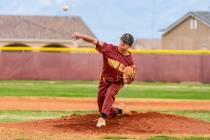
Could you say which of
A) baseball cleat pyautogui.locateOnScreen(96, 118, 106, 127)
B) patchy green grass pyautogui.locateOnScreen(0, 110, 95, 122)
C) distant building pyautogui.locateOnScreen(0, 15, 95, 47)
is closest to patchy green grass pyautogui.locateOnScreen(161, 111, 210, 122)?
patchy green grass pyautogui.locateOnScreen(0, 110, 95, 122)

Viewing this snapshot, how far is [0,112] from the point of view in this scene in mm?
17422

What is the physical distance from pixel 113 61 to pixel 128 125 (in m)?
1.23

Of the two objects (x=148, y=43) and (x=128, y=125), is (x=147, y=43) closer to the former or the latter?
(x=148, y=43)

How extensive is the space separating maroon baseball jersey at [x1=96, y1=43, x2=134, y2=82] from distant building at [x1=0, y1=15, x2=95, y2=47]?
50702 millimetres

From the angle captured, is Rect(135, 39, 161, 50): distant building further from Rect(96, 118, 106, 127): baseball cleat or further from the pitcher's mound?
Rect(96, 118, 106, 127): baseball cleat

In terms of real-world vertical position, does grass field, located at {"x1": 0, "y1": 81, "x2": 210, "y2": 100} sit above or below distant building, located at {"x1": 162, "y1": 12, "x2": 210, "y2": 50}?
below

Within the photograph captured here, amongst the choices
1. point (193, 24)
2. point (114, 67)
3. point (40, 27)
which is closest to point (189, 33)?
point (193, 24)

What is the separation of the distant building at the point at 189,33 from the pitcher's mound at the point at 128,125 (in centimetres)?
5467

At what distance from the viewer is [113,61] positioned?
12469mm

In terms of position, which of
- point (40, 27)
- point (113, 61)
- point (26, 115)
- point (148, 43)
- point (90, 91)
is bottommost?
point (90, 91)

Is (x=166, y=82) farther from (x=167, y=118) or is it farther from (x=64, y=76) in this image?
(x=167, y=118)

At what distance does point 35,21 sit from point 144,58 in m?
29.3

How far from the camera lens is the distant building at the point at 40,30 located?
6494cm

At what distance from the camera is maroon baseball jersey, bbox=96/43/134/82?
12469mm
